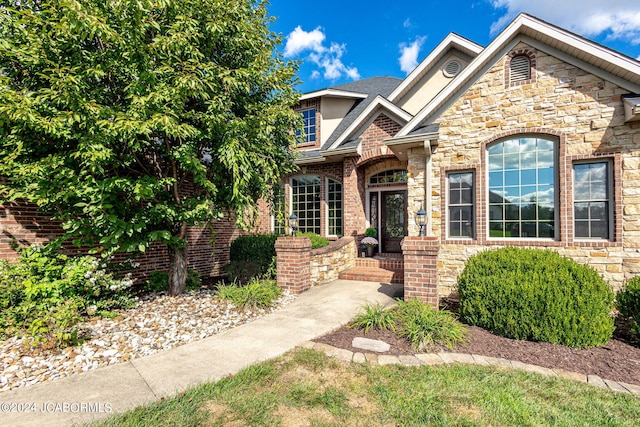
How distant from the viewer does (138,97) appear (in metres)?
4.46

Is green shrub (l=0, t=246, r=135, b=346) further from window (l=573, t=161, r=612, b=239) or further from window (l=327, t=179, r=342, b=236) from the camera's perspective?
window (l=573, t=161, r=612, b=239)

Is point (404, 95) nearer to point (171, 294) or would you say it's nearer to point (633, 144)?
point (633, 144)

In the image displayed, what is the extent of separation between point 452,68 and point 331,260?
24.4ft

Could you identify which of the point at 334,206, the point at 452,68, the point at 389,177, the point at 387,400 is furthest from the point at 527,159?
the point at 334,206

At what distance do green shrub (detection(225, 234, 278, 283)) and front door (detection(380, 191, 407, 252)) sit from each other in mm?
3815

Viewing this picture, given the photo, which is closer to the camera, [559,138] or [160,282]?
[559,138]

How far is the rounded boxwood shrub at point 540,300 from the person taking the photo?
175 inches

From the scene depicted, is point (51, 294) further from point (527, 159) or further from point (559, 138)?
→ point (559, 138)

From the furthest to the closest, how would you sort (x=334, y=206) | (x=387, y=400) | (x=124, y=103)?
1. (x=334, y=206)
2. (x=124, y=103)
3. (x=387, y=400)

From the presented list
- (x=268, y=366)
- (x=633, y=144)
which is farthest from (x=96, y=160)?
(x=633, y=144)

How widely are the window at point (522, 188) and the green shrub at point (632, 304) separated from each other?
1.56 metres

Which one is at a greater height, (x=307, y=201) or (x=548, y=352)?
(x=307, y=201)

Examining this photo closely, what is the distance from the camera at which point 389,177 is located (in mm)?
10281

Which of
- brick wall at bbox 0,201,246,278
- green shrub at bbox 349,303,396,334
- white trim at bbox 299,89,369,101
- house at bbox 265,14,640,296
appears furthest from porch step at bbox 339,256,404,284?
white trim at bbox 299,89,369,101
